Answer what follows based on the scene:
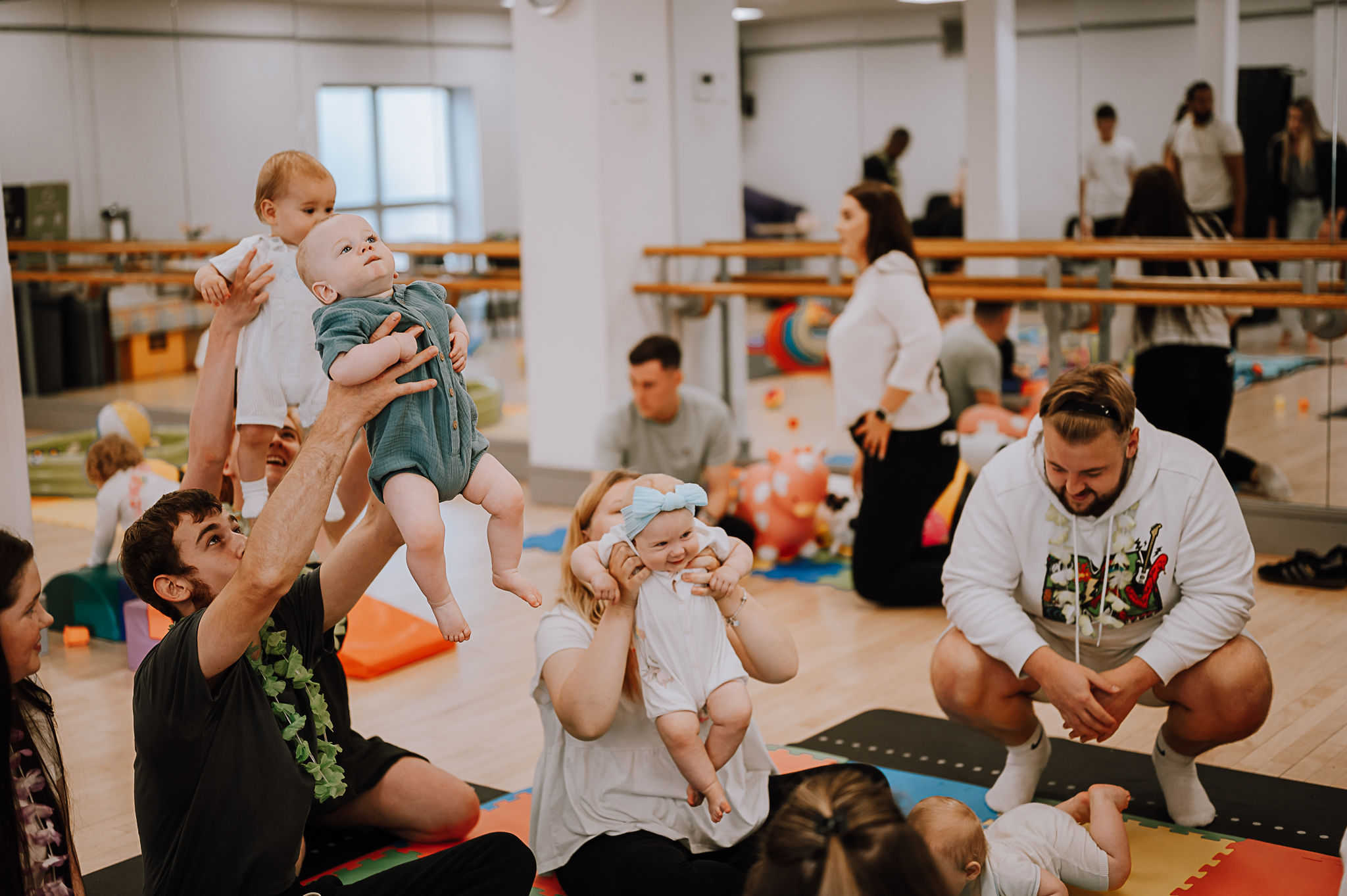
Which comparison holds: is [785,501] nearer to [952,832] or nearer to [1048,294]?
[1048,294]

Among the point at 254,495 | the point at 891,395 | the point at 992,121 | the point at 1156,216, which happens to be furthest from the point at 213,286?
the point at 992,121

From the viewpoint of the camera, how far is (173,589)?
7.25 ft

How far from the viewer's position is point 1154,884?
2623 mm

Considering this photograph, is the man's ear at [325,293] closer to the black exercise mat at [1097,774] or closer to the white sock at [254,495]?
the white sock at [254,495]

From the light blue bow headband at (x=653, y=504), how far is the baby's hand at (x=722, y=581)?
0.13m

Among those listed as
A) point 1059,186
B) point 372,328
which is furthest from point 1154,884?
point 1059,186

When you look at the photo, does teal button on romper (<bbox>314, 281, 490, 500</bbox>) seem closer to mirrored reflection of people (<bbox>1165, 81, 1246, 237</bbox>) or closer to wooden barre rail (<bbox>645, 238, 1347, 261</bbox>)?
wooden barre rail (<bbox>645, 238, 1347, 261</bbox>)

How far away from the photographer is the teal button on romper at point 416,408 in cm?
204

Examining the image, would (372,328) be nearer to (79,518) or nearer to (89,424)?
(79,518)

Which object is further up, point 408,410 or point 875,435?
point 408,410

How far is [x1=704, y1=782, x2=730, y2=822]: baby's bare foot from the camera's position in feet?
7.70

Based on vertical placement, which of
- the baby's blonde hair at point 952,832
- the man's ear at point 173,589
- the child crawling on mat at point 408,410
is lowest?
the baby's blonde hair at point 952,832

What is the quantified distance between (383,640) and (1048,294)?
2.86 meters

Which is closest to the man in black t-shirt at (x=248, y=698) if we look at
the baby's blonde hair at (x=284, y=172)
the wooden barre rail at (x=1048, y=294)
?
the baby's blonde hair at (x=284, y=172)
